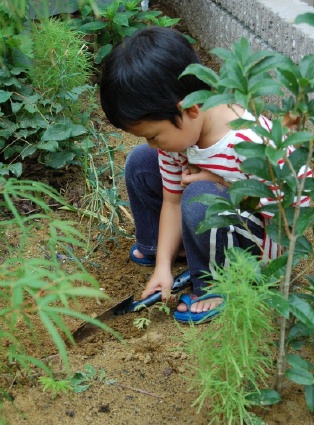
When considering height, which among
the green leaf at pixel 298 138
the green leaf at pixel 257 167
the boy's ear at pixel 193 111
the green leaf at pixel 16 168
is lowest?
the green leaf at pixel 16 168

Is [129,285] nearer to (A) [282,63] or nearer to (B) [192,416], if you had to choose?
(B) [192,416]

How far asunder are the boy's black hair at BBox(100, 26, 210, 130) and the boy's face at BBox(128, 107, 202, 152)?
17mm

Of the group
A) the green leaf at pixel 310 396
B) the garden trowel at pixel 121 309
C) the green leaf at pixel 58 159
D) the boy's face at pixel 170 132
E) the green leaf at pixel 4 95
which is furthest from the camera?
the green leaf at pixel 58 159

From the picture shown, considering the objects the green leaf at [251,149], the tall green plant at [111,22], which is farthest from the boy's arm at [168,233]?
the tall green plant at [111,22]

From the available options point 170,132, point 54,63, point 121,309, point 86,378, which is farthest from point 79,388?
point 54,63

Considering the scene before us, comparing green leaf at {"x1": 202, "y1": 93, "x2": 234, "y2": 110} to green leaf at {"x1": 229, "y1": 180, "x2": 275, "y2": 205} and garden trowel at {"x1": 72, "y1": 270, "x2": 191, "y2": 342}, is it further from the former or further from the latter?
garden trowel at {"x1": 72, "y1": 270, "x2": 191, "y2": 342}

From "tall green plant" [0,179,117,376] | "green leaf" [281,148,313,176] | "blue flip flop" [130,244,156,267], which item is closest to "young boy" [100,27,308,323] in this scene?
"blue flip flop" [130,244,156,267]

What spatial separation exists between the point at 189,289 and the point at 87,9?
5.85 ft

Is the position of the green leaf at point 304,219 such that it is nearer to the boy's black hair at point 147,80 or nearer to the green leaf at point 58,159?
the boy's black hair at point 147,80

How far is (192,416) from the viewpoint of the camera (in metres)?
1.88

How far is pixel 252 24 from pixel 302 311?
225 cm

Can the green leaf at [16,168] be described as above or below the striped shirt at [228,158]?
below

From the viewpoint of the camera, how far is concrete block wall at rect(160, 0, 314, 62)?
3.17 meters

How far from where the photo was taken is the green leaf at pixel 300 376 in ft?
5.49
